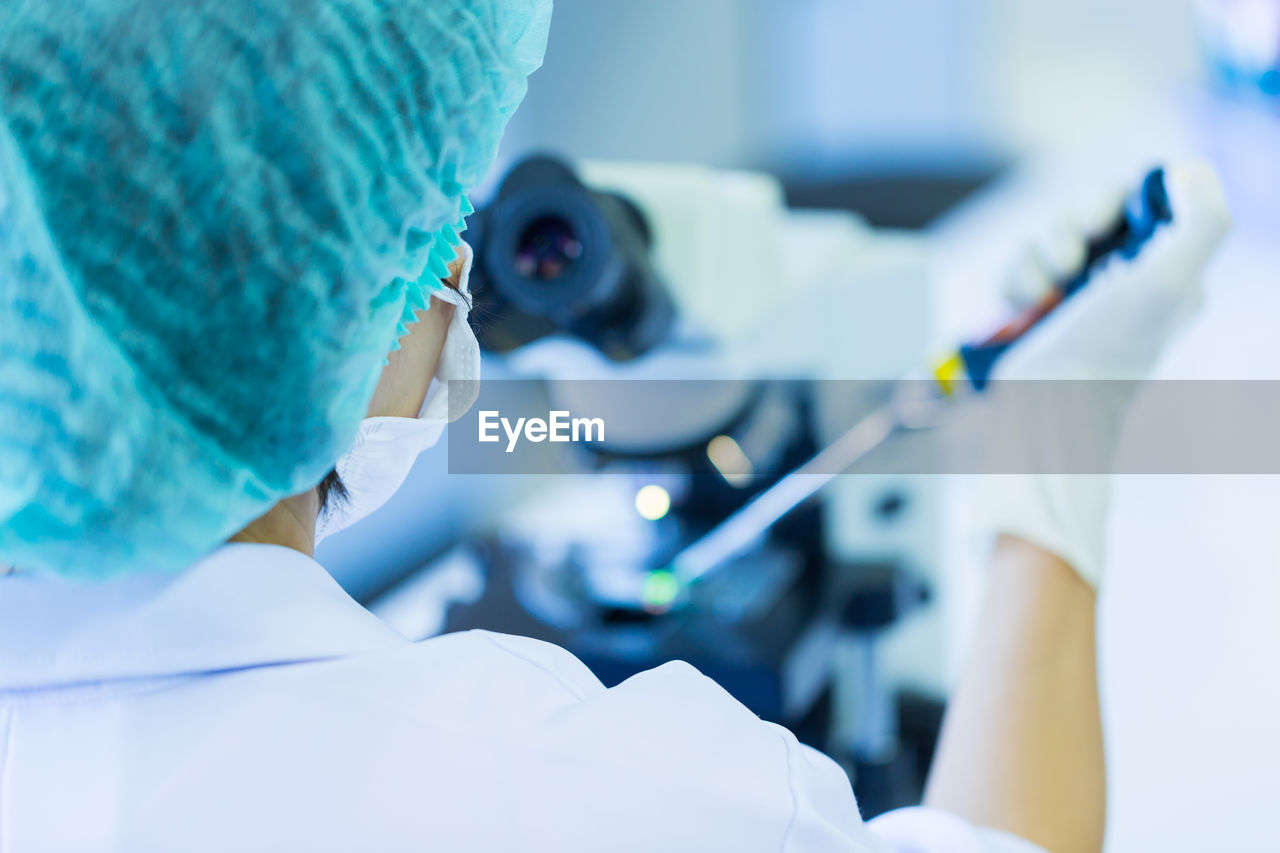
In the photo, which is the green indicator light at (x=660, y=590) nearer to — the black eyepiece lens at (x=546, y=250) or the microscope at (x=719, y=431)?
the microscope at (x=719, y=431)

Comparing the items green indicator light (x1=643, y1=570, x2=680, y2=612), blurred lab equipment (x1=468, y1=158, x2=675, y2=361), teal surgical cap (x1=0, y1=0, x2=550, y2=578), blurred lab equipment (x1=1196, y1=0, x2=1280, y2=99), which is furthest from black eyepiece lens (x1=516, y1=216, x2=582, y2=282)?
blurred lab equipment (x1=1196, y1=0, x2=1280, y2=99)

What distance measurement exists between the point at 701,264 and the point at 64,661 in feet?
1.94

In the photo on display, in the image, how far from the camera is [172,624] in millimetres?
435

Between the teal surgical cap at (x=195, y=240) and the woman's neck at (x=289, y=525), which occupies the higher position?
the teal surgical cap at (x=195, y=240)

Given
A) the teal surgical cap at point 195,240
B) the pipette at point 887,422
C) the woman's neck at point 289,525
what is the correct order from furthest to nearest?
the pipette at point 887,422
the woman's neck at point 289,525
the teal surgical cap at point 195,240

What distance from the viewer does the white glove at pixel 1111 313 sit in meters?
0.88

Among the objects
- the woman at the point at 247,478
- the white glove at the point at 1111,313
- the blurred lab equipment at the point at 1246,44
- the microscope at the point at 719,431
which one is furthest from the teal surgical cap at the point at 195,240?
the blurred lab equipment at the point at 1246,44

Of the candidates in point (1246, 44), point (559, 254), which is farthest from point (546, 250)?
point (1246, 44)

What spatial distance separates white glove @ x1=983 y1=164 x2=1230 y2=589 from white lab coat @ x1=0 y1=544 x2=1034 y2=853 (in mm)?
500

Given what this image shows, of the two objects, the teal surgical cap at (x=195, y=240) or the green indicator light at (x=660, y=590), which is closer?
the teal surgical cap at (x=195, y=240)

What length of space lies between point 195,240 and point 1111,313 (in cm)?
81

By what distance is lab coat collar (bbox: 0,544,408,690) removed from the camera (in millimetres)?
425

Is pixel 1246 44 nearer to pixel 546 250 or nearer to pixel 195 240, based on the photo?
pixel 546 250

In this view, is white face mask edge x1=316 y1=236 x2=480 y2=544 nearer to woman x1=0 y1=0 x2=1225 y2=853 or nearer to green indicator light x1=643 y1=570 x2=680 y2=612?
woman x1=0 y1=0 x2=1225 y2=853
